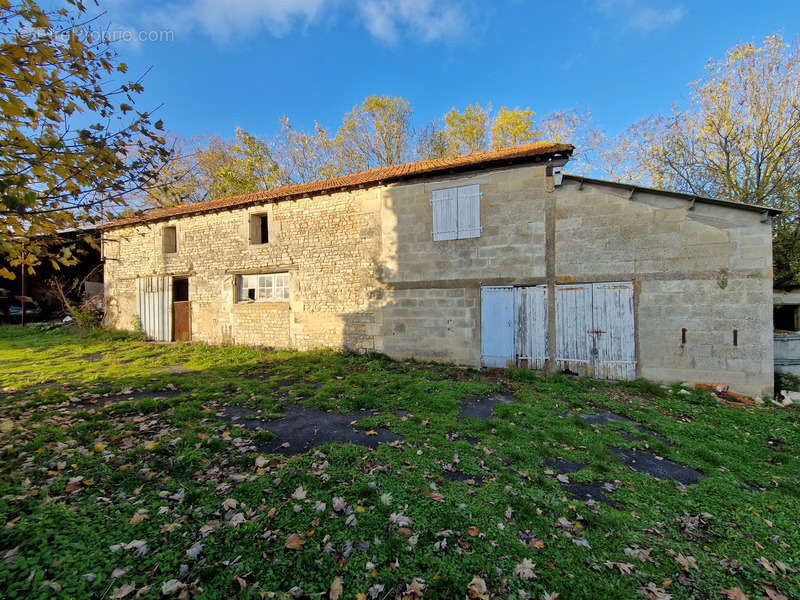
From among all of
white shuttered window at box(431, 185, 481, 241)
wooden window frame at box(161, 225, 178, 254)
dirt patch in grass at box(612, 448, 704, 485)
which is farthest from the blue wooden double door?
wooden window frame at box(161, 225, 178, 254)

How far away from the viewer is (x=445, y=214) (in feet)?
27.8

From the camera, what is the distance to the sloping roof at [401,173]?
7539 millimetres

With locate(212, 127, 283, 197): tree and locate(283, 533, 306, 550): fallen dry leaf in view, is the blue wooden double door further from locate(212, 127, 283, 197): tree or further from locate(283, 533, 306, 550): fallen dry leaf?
locate(212, 127, 283, 197): tree

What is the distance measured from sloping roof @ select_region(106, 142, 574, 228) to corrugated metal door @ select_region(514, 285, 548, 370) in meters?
3.21

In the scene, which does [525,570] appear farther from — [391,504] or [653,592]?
[391,504]

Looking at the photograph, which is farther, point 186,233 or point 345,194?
point 186,233

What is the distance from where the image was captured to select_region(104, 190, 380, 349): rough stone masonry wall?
371 inches

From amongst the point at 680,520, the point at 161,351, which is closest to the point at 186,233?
the point at 161,351

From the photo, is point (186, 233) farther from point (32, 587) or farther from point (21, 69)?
point (32, 587)

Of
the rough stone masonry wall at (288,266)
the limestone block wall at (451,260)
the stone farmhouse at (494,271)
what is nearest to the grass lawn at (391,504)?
the stone farmhouse at (494,271)

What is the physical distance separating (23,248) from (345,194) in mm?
7153

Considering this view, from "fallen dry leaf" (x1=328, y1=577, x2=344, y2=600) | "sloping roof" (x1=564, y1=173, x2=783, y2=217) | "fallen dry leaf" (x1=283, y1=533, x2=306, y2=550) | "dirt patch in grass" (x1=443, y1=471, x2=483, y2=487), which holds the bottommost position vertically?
"dirt patch in grass" (x1=443, y1=471, x2=483, y2=487)

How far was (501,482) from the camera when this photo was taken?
3279 mm

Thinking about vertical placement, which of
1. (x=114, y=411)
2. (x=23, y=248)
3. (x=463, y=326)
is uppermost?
(x=23, y=248)
